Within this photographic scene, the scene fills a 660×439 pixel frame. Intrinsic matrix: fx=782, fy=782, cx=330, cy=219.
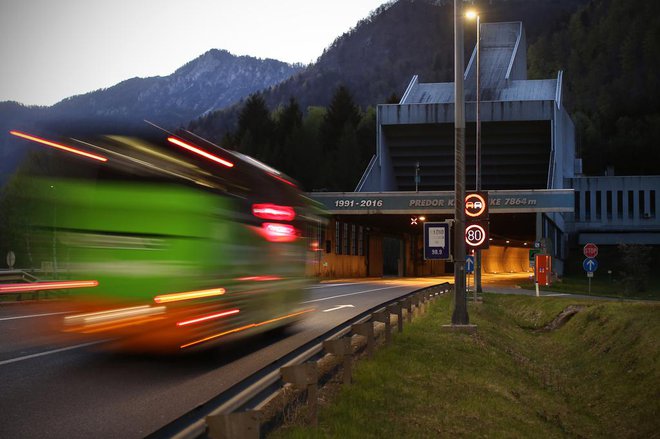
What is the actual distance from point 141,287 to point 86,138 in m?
2.44

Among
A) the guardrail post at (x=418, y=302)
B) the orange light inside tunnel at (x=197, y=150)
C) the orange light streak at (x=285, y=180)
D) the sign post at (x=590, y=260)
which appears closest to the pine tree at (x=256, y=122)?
the sign post at (x=590, y=260)

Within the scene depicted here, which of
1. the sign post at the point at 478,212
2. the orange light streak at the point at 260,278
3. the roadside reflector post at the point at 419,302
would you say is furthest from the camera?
the sign post at the point at 478,212

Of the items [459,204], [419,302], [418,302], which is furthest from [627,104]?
[459,204]

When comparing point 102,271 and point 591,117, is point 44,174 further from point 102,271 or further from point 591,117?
point 591,117

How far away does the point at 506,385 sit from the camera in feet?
40.1

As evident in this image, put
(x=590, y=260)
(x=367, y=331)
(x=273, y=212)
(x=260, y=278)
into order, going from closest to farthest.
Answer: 1. (x=367, y=331)
2. (x=260, y=278)
3. (x=273, y=212)
4. (x=590, y=260)

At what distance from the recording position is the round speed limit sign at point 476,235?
2055 cm

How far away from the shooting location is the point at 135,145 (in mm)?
10578

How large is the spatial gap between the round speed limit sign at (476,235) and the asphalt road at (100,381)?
6533 millimetres

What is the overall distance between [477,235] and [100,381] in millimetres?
12652

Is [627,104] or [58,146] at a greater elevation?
[627,104]

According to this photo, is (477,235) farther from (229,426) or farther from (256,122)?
(256,122)

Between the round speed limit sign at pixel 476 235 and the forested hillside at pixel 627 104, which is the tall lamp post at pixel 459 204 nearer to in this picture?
the round speed limit sign at pixel 476 235

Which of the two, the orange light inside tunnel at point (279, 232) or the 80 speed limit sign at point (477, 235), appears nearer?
the orange light inside tunnel at point (279, 232)
